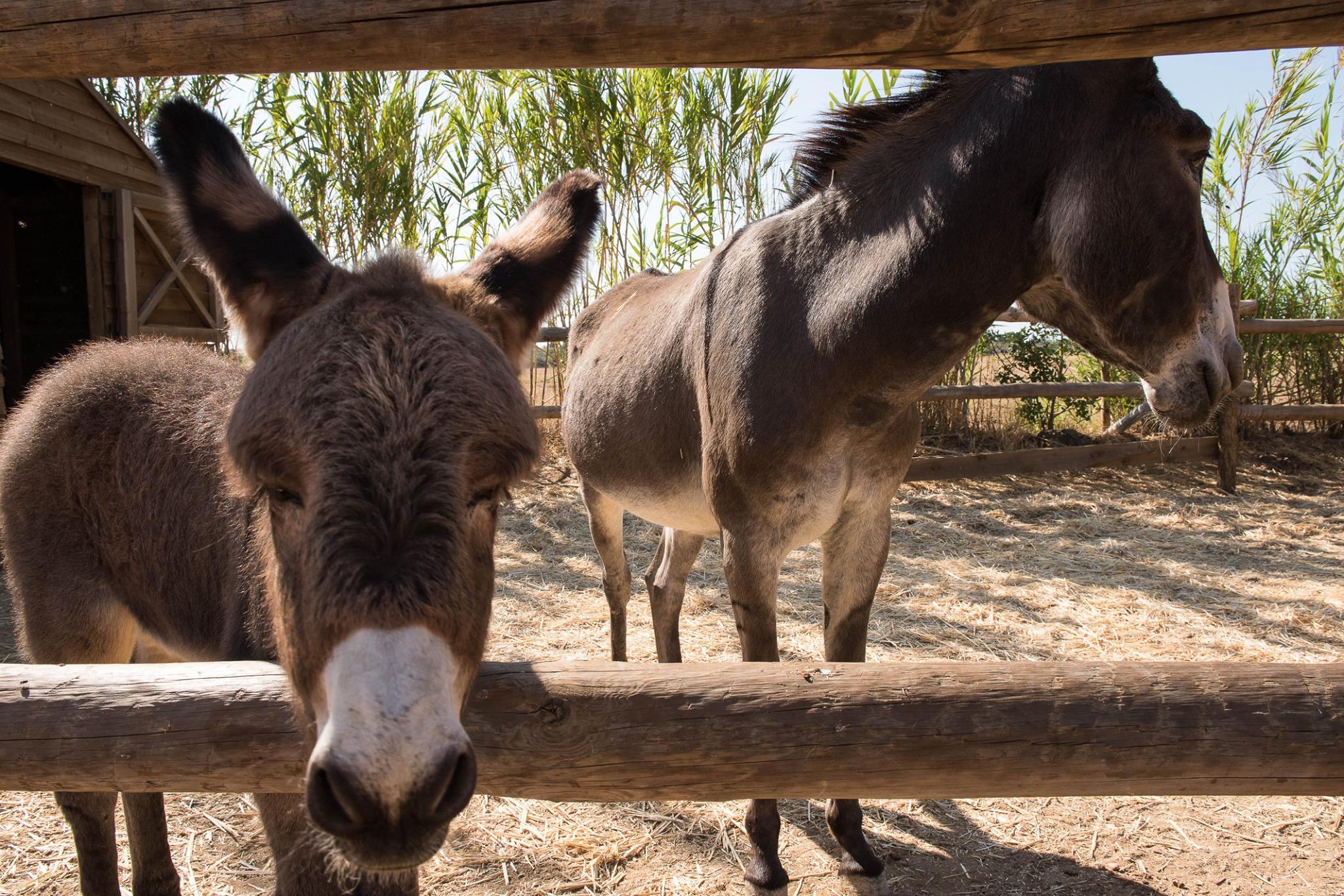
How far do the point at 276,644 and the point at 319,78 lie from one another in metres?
10.2

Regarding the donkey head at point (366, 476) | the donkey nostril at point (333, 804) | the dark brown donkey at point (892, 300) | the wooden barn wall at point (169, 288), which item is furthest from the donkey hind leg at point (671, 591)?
the wooden barn wall at point (169, 288)

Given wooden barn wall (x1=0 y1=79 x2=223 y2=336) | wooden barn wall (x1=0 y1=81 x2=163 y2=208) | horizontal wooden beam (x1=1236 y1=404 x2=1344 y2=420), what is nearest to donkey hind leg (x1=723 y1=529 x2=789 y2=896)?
wooden barn wall (x1=0 y1=79 x2=223 y2=336)

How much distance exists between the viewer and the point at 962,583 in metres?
6.35

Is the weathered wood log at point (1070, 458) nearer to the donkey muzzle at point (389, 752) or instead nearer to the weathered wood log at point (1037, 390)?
the weathered wood log at point (1037, 390)

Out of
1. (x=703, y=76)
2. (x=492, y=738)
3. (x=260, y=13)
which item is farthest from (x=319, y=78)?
(x=492, y=738)

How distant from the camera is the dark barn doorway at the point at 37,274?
29.8ft

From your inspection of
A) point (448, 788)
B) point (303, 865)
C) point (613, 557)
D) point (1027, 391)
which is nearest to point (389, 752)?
point (448, 788)

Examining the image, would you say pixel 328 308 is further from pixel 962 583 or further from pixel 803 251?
pixel 962 583

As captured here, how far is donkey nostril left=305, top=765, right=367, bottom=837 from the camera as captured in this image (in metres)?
1.09

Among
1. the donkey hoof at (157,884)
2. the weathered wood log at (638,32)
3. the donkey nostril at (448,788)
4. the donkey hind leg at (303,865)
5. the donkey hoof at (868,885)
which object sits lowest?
the donkey hoof at (868,885)

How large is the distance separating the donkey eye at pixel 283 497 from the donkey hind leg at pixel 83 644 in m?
1.61

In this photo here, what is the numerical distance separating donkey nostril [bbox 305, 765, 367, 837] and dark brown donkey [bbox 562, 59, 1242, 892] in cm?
189

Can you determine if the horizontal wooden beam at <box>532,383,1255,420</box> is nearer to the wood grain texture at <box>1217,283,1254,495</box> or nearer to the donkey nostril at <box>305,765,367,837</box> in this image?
the wood grain texture at <box>1217,283,1254,495</box>

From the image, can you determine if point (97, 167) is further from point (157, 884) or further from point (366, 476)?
point (366, 476)
